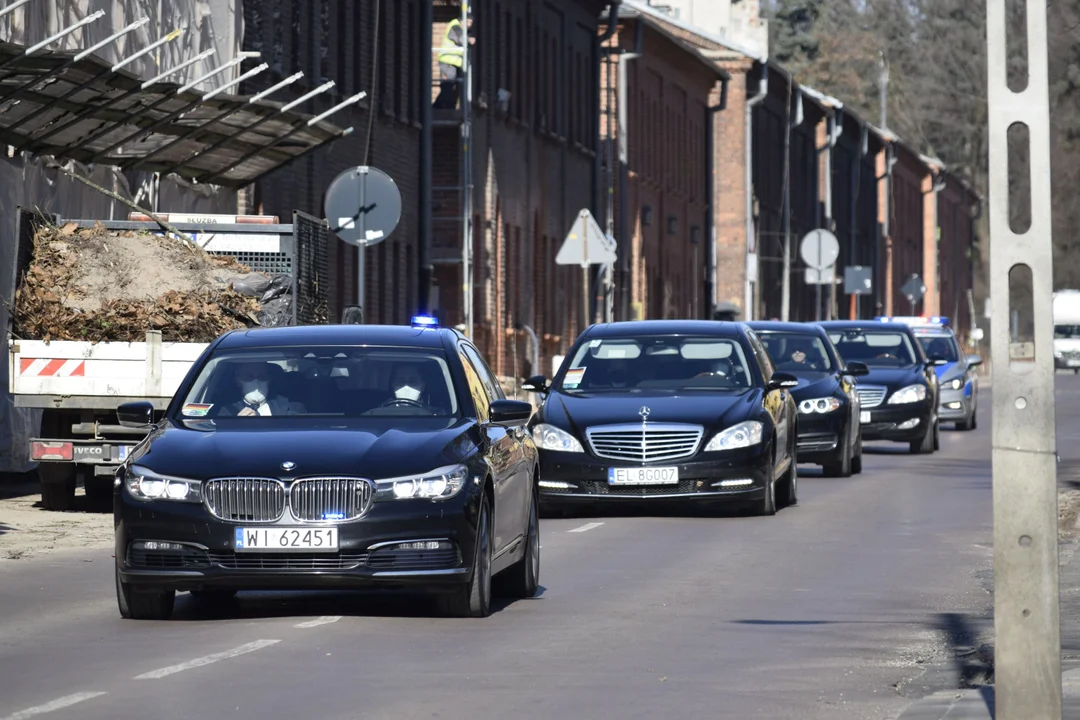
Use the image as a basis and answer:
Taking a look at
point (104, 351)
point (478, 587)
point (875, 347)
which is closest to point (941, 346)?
point (875, 347)

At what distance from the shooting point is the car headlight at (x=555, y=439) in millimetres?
20812

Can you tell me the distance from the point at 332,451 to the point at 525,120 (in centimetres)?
4223

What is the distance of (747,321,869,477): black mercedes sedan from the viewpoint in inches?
1087

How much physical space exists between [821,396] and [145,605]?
15332 mm

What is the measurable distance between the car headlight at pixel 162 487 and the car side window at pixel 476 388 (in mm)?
1628

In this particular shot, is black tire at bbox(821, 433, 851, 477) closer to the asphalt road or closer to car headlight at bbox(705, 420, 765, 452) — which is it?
car headlight at bbox(705, 420, 765, 452)

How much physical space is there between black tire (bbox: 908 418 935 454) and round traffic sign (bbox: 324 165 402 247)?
9.31 meters

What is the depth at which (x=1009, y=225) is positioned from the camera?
891 cm

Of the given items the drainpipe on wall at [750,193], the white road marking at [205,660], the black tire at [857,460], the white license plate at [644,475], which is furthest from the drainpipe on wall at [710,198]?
the white road marking at [205,660]

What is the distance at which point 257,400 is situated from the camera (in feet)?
44.8

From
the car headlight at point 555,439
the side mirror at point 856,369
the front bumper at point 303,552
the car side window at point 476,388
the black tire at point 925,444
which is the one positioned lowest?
the front bumper at point 303,552

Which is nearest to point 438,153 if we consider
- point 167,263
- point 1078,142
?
point 1078,142

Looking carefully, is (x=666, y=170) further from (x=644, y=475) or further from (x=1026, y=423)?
(x=1026, y=423)

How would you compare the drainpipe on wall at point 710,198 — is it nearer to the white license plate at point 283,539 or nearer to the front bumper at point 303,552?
the front bumper at point 303,552
